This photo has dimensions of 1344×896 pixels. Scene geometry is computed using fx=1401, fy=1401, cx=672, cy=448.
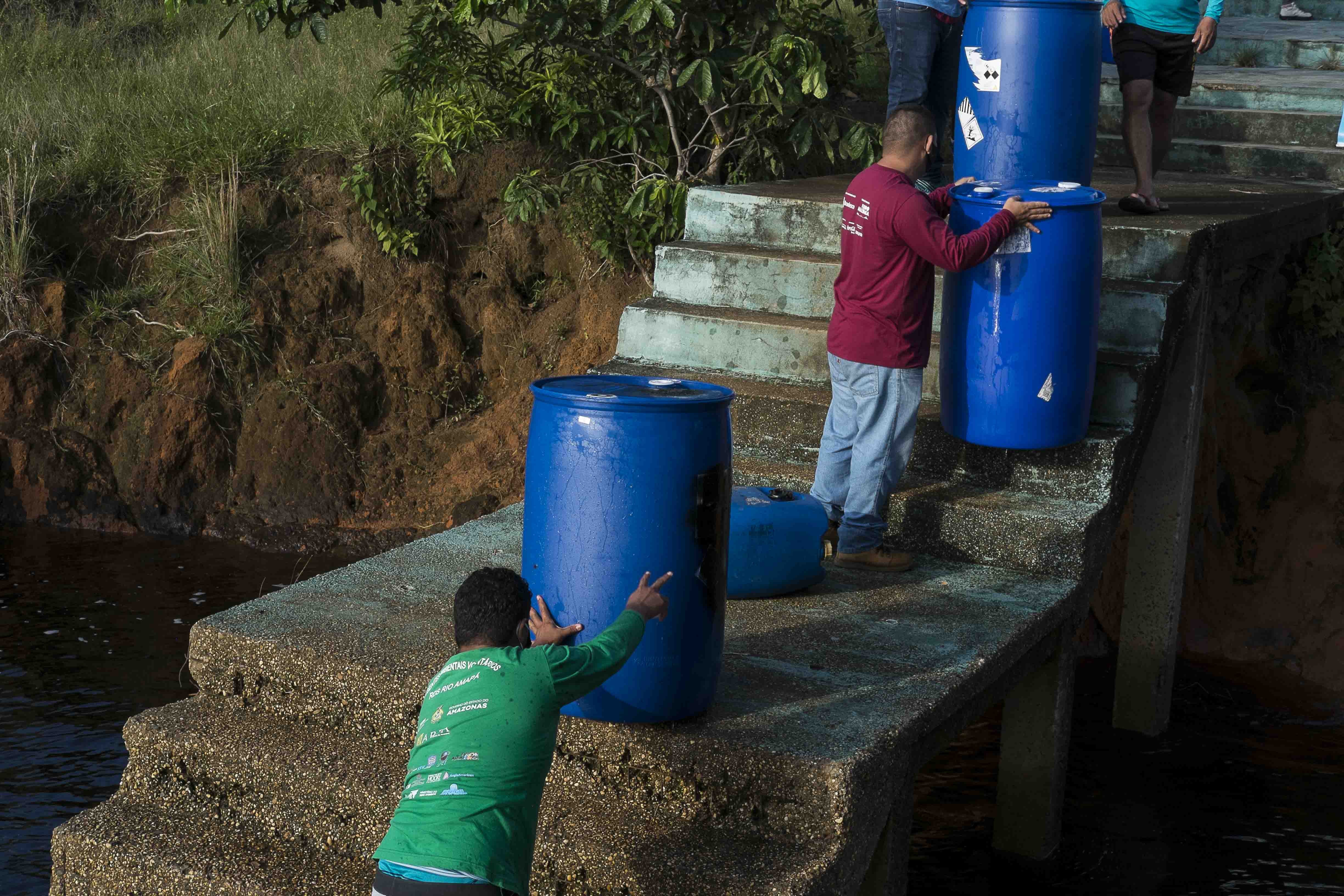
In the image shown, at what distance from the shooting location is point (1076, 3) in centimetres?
512

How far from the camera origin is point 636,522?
3.42 m

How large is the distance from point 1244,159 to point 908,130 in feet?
13.8

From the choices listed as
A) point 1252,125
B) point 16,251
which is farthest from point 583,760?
point 16,251

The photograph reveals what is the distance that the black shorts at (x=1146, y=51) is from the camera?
232 inches

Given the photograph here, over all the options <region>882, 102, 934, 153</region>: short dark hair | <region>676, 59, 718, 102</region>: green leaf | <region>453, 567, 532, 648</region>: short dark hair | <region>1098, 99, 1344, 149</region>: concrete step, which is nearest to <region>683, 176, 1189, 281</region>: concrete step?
<region>676, 59, 718, 102</region>: green leaf

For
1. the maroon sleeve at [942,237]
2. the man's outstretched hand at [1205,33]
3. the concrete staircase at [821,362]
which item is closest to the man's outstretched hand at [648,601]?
the maroon sleeve at [942,237]

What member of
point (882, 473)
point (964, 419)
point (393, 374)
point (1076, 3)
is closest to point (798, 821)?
point (882, 473)

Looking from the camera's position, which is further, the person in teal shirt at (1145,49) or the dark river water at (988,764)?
the person in teal shirt at (1145,49)

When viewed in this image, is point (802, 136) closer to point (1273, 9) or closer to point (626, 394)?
point (626, 394)

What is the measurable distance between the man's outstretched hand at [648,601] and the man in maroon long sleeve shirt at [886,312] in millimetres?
1453

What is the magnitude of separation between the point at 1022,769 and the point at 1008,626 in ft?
3.36

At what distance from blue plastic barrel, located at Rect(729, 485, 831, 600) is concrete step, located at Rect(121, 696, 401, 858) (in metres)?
1.19

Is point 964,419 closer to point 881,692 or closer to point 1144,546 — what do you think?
point 881,692

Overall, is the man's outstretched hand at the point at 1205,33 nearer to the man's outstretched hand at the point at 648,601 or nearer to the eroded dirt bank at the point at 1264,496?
the eroded dirt bank at the point at 1264,496
